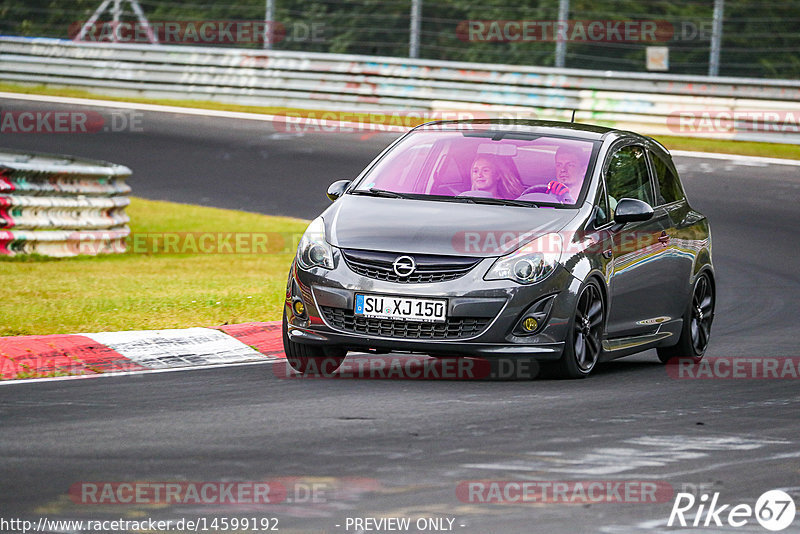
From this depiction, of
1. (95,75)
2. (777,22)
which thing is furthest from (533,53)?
(95,75)

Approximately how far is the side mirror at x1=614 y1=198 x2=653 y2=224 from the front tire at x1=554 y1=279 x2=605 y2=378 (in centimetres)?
57

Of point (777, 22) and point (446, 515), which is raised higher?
point (777, 22)

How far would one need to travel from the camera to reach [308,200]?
20.0 metres

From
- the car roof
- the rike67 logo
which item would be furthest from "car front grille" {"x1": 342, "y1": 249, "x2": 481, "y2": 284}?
the rike67 logo

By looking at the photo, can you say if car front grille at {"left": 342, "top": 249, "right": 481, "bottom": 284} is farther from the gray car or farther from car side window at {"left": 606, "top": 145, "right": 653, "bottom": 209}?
car side window at {"left": 606, "top": 145, "right": 653, "bottom": 209}

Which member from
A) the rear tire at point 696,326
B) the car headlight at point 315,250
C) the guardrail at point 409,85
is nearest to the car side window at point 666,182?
the rear tire at point 696,326

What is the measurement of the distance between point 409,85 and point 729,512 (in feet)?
70.2

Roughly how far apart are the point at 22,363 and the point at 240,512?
3.99 meters

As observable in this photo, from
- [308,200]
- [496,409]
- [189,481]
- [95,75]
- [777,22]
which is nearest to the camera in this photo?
[189,481]

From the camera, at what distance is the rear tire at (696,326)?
35.4 ft

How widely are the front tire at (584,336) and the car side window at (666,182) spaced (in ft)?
5.26

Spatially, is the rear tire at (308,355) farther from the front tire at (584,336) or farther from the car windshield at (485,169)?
the front tire at (584,336)

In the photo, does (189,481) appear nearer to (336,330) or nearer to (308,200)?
(336,330)

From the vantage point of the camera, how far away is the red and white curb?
30.5 feet
